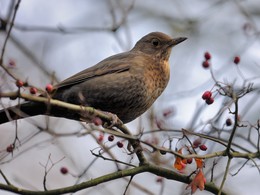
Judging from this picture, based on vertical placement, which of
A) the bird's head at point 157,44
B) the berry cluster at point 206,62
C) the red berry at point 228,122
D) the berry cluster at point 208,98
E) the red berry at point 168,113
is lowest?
the red berry at point 228,122

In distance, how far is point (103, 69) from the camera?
5.81 metres

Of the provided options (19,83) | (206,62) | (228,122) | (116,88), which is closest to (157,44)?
(116,88)

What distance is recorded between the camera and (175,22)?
9.25 metres

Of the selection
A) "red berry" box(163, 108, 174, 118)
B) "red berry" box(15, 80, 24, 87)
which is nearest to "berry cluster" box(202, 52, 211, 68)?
"red berry" box(163, 108, 174, 118)

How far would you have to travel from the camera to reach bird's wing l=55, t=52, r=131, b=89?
5512 millimetres

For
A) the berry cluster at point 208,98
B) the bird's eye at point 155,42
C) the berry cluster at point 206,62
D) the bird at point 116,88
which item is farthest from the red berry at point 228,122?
the bird's eye at point 155,42

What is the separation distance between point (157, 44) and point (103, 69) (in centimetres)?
99

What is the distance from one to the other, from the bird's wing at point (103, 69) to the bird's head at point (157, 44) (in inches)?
17.2

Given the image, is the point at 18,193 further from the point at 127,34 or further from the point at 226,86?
the point at 127,34

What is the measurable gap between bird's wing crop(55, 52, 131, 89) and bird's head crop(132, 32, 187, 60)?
17.2 inches

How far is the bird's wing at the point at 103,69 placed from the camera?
5.51 m

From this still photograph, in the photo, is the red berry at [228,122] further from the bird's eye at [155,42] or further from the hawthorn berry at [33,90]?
the bird's eye at [155,42]

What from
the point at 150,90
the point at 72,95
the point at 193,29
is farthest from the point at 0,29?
the point at 193,29

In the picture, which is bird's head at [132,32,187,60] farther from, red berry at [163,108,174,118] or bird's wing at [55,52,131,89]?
red berry at [163,108,174,118]
